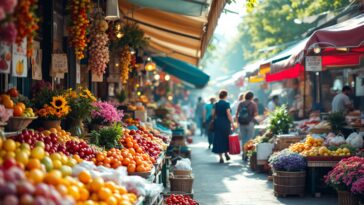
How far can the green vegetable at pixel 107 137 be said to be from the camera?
8.62 meters

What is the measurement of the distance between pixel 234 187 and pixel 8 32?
8682 mm

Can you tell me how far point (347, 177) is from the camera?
9.04 meters

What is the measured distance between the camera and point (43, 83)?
27.8ft

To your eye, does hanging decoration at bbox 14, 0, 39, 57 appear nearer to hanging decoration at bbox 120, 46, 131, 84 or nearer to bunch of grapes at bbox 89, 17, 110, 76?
bunch of grapes at bbox 89, 17, 110, 76

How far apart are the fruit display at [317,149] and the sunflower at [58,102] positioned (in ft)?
16.9

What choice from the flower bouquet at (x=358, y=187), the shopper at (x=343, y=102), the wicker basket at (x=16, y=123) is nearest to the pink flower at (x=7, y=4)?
the wicker basket at (x=16, y=123)

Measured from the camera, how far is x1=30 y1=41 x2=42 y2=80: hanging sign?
8.37 metres

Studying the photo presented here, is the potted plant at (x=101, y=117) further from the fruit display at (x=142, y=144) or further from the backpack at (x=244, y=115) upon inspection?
the backpack at (x=244, y=115)

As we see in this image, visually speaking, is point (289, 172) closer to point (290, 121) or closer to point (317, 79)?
point (290, 121)

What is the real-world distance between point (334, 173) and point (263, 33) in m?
27.8

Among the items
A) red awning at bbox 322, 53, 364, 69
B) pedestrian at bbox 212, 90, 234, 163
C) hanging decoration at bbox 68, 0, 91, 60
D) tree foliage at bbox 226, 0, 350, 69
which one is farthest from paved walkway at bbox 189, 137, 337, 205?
tree foliage at bbox 226, 0, 350, 69

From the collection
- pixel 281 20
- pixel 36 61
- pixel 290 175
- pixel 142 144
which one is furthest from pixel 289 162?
pixel 281 20

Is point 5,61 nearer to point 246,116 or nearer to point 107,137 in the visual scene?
point 107,137

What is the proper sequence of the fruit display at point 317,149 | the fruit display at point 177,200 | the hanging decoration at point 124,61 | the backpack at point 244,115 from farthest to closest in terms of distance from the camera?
the backpack at point 244,115
the hanging decoration at point 124,61
the fruit display at point 317,149
the fruit display at point 177,200
